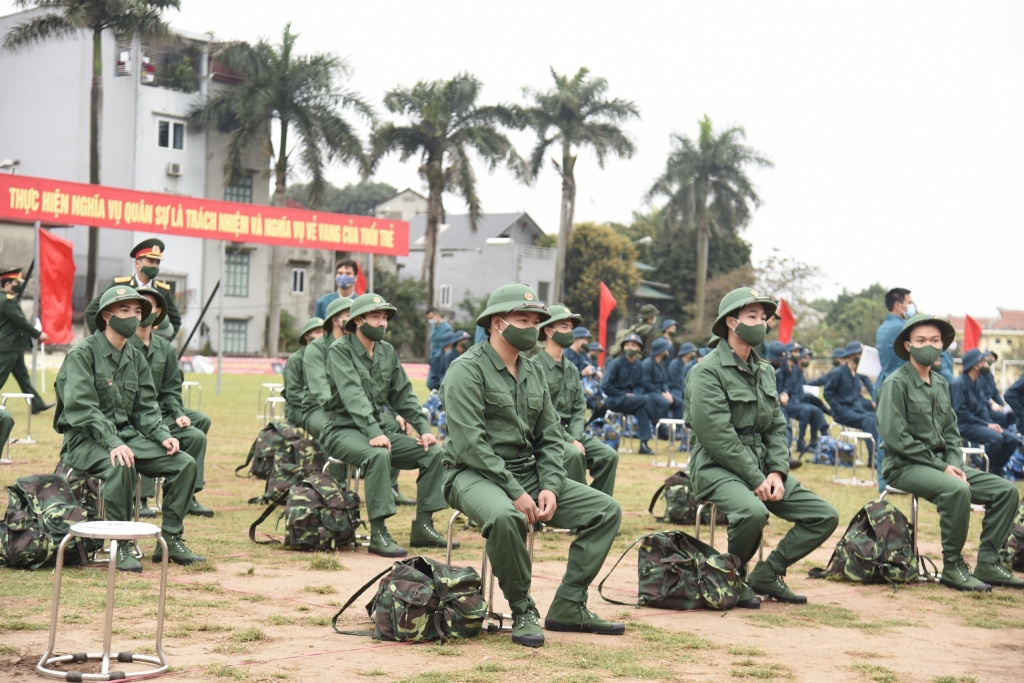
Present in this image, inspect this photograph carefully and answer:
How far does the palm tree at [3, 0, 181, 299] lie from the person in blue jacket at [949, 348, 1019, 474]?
33.1 meters

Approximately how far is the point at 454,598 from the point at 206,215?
64.5ft

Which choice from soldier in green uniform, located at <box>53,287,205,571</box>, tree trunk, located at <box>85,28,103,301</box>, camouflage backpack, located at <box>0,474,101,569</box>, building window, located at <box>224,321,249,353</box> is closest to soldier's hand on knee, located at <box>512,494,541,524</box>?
soldier in green uniform, located at <box>53,287,205,571</box>

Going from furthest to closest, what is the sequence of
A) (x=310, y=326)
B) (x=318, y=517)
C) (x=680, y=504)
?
(x=310, y=326), (x=680, y=504), (x=318, y=517)

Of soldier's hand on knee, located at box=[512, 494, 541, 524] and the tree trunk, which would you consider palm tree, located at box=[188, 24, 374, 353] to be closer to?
the tree trunk

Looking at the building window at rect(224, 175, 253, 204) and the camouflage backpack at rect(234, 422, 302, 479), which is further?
the building window at rect(224, 175, 253, 204)

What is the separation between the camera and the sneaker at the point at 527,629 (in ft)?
20.9

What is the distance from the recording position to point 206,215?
24.6 m

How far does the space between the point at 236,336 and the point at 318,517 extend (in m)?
44.1

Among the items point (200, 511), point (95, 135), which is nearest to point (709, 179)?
point (95, 135)

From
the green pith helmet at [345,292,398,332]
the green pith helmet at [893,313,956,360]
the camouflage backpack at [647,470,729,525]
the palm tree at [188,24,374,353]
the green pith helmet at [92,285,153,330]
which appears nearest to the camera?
the green pith helmet at [92,285,153,330]

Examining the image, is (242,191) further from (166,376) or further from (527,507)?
(527,507)

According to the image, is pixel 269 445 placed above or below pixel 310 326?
below

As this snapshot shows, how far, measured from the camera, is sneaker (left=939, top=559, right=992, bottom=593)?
8680 mm

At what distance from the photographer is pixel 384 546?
937 cm
